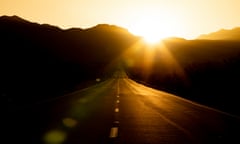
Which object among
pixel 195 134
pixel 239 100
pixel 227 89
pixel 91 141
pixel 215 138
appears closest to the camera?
pixel 91 141

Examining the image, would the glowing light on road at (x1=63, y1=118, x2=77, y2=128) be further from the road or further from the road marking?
the road marking

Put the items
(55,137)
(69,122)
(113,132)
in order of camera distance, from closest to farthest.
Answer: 1. (55,137)
2. (113,132)
3. (69,122)

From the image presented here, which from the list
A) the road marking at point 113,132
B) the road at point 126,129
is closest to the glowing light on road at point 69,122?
the road at point 126,129

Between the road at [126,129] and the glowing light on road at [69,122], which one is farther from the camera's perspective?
the glowing light on road at [69,122]

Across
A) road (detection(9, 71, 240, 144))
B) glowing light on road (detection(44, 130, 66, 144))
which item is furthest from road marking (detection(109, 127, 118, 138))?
glowing light on road (detection(44, 130, 66, 144))

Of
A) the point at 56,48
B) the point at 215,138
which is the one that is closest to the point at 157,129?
the point at 215,138

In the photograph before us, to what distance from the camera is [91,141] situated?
10.3m

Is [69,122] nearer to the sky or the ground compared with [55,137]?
nearer to the ground

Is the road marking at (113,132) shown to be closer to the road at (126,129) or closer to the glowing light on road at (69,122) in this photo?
the road at (126,129)

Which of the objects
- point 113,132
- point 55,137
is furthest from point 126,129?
point 55,137

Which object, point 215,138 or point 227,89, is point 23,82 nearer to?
point 227,89

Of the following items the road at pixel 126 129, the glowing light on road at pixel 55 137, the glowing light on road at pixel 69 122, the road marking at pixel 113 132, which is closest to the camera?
the glowing light on road at pixel 55 137

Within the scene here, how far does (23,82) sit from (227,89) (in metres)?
19.1

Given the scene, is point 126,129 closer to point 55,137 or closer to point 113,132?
point 113,132
